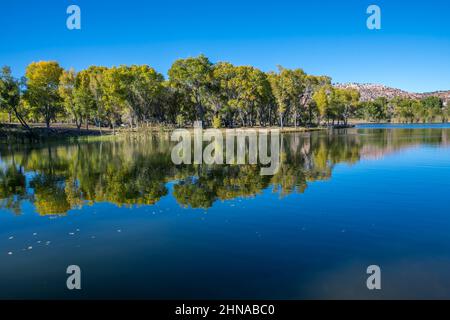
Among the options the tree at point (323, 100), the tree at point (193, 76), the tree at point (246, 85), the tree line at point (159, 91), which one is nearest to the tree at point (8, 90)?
the tree line at point (159, 91)

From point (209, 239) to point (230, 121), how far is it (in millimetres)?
101278

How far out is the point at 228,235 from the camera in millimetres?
13805

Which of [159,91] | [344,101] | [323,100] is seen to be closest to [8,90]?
[159,91]

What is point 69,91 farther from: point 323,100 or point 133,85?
point 323,100

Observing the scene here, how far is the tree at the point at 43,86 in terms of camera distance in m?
83.3

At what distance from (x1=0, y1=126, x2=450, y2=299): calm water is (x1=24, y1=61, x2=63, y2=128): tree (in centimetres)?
6478

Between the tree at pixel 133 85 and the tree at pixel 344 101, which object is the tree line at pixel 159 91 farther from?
the tree at pixel 344 101

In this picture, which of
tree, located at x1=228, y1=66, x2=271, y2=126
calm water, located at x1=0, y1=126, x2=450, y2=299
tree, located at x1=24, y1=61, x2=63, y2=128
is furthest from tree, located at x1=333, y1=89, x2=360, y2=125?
calm water, located at x1=0, y1=126, x2=450, y2=299

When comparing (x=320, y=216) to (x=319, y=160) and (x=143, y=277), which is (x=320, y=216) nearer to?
(x=143, y=277)

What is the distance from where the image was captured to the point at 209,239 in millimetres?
13398

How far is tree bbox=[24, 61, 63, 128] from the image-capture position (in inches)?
3280

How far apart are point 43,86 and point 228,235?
8822 cm

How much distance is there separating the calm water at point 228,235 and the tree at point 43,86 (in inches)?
2550

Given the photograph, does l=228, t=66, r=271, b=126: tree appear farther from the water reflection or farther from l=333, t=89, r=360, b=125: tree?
the water reflection
